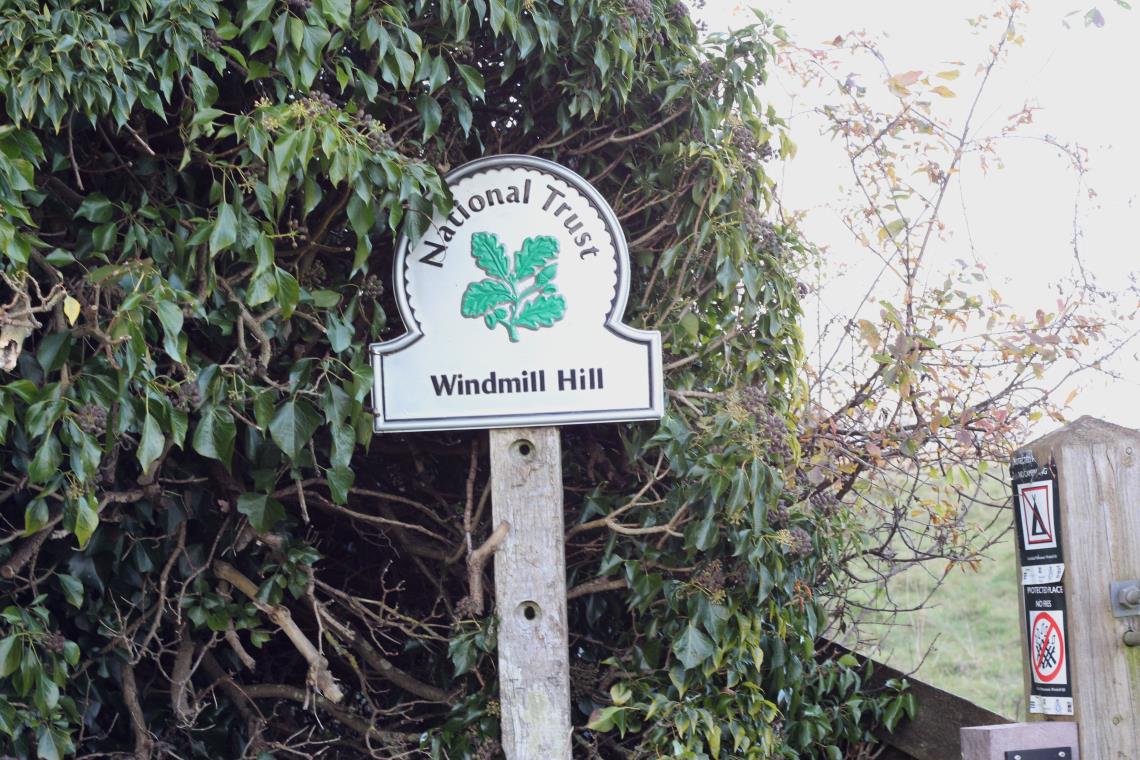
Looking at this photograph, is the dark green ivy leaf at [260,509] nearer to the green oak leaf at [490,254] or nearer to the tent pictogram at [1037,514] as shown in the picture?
the green oak leaf at [490,254]

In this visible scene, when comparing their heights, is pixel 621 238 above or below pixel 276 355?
above

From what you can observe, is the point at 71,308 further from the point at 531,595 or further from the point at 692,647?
the point at 692,647

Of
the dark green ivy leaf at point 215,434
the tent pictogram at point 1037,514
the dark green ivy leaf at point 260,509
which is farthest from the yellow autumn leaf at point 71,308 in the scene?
the tent pictogram at point 1037,514

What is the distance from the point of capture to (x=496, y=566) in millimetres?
3033

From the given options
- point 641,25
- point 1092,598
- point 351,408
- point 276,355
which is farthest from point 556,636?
point 641,25

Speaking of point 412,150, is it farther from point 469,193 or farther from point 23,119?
point 23,119

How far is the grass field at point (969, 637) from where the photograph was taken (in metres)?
6.99

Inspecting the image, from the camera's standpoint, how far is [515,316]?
9.94ft

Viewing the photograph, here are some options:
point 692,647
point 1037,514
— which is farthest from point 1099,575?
point 692,647

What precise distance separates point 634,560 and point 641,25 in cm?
150

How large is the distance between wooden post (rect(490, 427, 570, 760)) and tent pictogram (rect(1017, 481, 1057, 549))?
3.79 feet

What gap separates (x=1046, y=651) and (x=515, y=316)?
1.53 meters

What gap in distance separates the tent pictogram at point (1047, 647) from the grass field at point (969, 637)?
4011mm

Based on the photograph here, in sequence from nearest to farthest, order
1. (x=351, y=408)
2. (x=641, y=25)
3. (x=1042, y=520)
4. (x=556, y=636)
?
(x=1042, y=520), (x=351, y=408), (x=556, y=636), (x=641, y=25)
